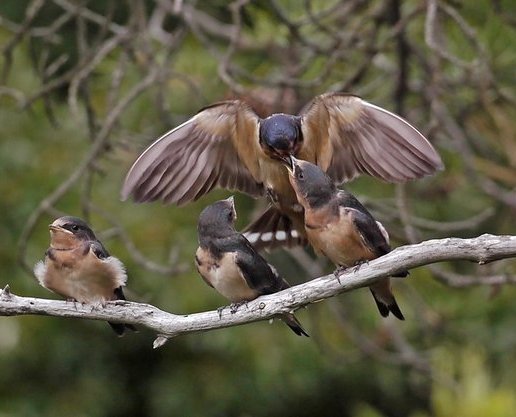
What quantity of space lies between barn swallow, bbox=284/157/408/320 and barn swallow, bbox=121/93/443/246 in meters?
0.28

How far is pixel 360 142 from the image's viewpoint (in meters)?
5.36

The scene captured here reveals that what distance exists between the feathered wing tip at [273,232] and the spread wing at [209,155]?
120 mm

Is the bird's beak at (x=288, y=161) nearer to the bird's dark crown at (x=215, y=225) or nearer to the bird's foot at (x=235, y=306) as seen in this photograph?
the bird's dark crown at (x=215, y=225)

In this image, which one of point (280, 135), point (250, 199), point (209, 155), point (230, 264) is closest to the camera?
point (230, 264)

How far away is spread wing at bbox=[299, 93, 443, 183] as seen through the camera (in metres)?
5.00

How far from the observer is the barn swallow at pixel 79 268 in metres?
4.87

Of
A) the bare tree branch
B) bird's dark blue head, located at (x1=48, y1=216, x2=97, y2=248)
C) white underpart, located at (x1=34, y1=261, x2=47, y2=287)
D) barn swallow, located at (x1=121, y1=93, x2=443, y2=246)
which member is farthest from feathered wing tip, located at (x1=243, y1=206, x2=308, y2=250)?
the bare tree branch

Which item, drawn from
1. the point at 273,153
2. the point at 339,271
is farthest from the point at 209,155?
the point at 339,271

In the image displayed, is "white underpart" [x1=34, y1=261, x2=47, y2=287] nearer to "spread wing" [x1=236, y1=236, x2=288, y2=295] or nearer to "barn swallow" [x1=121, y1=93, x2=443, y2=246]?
"barn swallow" [x1=121, y1=93, x2=443, y2=246]

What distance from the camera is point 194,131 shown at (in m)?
5.56

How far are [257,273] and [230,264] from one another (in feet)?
0.36

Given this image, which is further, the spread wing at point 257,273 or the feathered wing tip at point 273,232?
the feathered wing tip at point 273,232

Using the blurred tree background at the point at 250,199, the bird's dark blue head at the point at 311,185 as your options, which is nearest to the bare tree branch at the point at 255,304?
the bird's dark blue head at the point at 311,185

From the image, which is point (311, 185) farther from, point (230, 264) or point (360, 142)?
point (360, 142)
